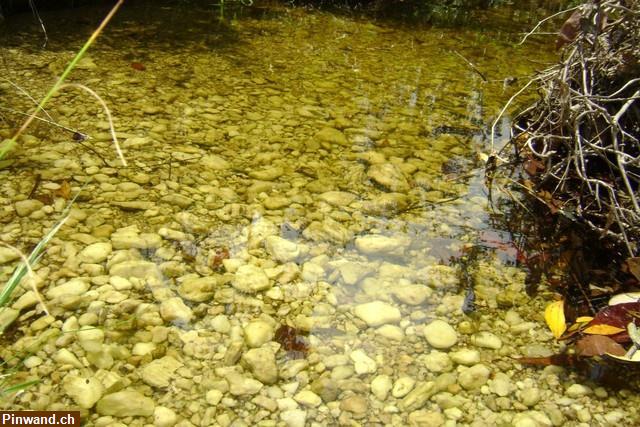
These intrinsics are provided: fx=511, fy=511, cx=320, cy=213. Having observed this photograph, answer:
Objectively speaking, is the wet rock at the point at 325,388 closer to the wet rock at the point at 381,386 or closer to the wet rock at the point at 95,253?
the wet rock at the point at 381,386

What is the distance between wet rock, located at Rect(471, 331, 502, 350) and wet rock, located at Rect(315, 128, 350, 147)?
162 centimetres

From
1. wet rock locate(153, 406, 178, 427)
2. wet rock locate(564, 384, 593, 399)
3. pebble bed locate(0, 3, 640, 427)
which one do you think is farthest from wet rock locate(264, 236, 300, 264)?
wet rock locate(564, 384, 593, 399)

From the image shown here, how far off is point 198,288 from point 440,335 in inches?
38.3

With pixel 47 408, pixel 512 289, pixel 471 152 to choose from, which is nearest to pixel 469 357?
pixel 512 289

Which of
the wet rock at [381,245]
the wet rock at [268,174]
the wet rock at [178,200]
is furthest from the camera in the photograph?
the wet rock at [268,174]

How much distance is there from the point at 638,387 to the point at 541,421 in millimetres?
415

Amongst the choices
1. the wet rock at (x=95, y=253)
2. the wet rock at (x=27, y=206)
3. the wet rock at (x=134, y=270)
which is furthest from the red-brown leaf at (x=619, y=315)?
the wet rock at (x=27, y=206)

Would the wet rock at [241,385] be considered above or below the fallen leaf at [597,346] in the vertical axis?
below

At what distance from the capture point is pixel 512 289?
2.24 meters

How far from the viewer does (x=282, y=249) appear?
2.33m

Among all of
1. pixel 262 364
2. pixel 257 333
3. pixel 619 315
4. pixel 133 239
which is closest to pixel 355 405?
pixel 262 364

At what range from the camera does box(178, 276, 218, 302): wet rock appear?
6.67 ft

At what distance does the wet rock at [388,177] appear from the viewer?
2877mm

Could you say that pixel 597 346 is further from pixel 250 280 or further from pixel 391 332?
pixel 250 280
